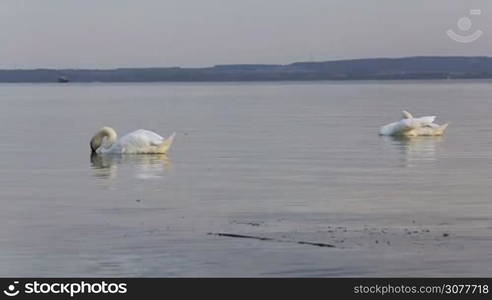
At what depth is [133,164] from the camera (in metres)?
28.7

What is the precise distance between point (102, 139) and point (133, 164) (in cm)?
406

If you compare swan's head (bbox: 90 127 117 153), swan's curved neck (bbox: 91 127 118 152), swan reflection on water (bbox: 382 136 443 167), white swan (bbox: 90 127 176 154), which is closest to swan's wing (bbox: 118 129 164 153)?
white swan (bbox: 90 127 176 154)

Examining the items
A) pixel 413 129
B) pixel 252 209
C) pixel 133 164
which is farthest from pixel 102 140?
pixel 252 209

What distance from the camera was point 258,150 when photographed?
107ft

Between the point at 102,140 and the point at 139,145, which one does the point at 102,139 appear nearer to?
the point at 102,140

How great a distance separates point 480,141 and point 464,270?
21.9 meters

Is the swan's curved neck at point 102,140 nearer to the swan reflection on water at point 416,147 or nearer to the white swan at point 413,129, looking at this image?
the swan reflection on water at point 416,147

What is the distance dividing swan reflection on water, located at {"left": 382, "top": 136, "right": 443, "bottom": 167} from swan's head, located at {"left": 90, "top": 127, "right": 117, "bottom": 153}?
6975mm

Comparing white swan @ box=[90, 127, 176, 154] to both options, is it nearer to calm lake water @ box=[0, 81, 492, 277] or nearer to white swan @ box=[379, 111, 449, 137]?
calm lake water @ box=[0, 81, 492, 277]

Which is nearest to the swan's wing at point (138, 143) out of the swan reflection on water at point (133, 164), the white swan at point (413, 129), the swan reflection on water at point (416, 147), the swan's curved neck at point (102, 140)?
the swan reflection on water at point (133, 164)

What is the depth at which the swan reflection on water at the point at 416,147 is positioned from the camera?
2952cm

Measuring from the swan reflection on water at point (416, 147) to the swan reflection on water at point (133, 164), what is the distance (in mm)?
5177

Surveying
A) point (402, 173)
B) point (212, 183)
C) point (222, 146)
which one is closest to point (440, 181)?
point (402, 173)

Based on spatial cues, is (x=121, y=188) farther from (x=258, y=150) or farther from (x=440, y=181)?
(x=258, y=150)
